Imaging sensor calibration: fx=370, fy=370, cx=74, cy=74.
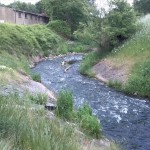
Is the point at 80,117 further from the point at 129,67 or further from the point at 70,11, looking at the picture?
the point at 70,11

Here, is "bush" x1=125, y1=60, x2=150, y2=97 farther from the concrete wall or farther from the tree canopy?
the tree canopy

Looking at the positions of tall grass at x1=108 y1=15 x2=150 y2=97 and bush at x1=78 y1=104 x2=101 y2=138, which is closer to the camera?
bush at x1=78 y1=104 x2=101 y2=138

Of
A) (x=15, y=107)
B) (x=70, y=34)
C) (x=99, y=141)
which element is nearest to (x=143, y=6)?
(x=70, y=34)

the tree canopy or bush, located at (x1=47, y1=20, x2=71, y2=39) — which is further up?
the tree canopy

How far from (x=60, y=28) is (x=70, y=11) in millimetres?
5128

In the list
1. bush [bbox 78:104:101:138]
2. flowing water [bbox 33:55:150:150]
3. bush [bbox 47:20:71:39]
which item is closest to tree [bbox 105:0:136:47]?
flowing water [bbox 33:55:150:150]

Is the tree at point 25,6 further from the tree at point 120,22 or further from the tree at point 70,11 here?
the tree at point 120,22

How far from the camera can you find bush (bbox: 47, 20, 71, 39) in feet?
214

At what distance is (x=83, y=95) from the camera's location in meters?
23.4

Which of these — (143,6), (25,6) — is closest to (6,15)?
(143,6)

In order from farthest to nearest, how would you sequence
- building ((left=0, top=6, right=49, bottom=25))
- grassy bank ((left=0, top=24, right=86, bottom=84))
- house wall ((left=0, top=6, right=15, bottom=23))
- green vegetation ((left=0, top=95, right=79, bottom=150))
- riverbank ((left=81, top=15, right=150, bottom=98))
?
1. building ((left=0, top=6, right=49, bottom=25))
2. house wall ((left=0, top=6, right=15, bottom=23))
3. grassy bank ((left=0, top=24, right=86, bottom=84))
4. riverbank ((left=81, top=15, right=150, bottom=98))
5. green vegetation ((left=0, top=95, right=79, bottom=150))

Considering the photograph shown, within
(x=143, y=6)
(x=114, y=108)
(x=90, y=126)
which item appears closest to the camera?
(x=90, y=126)

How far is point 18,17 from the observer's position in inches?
2704

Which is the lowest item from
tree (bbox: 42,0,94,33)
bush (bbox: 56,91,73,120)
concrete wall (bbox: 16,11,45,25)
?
bush (bbox: 56,91,73,120)
